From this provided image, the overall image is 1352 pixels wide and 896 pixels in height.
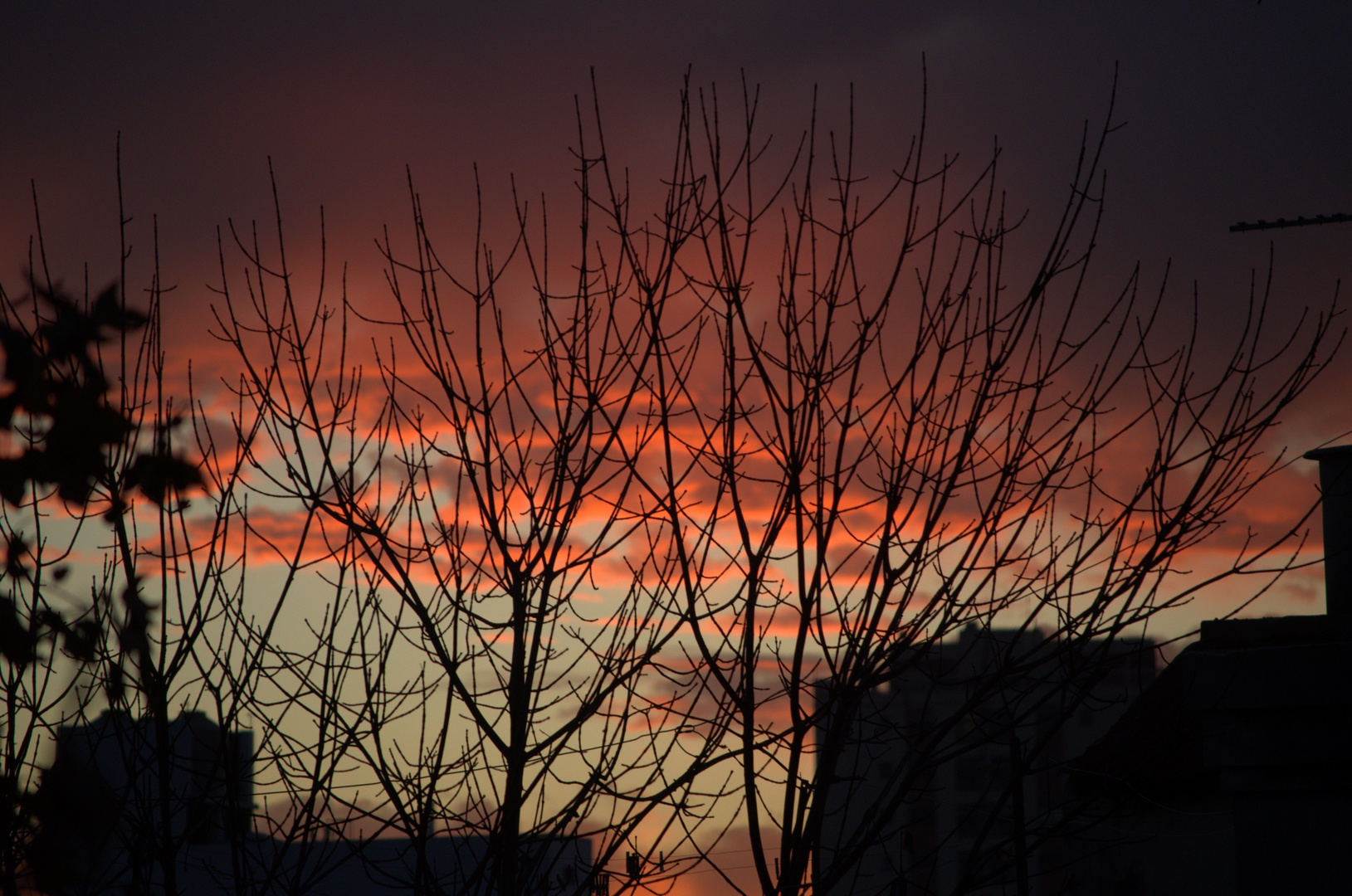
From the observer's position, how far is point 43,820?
2721mm

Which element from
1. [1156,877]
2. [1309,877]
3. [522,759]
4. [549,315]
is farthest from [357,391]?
Result: [1156,877]

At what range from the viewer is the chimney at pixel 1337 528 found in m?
8.40

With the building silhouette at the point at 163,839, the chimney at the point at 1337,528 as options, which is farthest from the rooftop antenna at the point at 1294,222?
the building silhouette at the point at 163,839

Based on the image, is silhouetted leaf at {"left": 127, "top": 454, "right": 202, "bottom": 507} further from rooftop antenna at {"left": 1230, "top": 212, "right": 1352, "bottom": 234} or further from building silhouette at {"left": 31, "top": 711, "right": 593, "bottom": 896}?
rooftop antenna at {"left": 1230, "top": 212, "right": 1352, "bottom": 234}

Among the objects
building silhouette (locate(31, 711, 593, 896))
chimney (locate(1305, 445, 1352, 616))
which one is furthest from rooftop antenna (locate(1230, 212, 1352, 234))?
building silhouette (locate(31, 711, 593, 896))

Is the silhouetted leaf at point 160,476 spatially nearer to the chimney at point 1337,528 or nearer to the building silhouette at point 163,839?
the building silhouette at point 163,839

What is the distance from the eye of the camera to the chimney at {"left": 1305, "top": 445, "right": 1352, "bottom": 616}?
840cm


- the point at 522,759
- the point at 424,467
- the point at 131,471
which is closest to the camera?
the point at 131,471

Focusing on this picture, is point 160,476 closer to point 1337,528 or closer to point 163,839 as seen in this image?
point 163,839

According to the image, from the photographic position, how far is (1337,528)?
893 cm

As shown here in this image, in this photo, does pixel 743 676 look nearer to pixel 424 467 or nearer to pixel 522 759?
pixel 522 759

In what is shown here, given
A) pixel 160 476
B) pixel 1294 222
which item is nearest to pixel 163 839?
pixel 160 476

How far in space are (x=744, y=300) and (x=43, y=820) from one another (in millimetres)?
2669

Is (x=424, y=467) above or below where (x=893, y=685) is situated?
above
